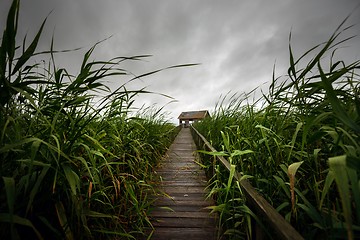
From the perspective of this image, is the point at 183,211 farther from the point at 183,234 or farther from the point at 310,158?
the point at 310,158

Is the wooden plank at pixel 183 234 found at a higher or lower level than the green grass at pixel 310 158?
lower

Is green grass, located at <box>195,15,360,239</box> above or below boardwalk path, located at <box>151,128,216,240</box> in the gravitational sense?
above

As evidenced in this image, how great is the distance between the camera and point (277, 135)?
124 cm

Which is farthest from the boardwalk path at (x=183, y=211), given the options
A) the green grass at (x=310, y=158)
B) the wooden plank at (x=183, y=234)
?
the green grass at (x=310, y=158)

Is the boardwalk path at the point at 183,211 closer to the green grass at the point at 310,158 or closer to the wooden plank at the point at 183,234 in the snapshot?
the wooden plank at the point at 183,234

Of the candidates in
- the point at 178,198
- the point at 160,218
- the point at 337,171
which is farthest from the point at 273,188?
the point at 178,198

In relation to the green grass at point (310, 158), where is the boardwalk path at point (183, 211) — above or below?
below

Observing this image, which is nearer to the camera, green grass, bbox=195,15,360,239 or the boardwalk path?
green grass, bbox=195,15,360,239

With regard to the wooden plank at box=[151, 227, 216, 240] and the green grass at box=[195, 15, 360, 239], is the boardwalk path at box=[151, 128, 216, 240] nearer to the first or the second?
the wooden plank at box=[151, 227, 216, 240]

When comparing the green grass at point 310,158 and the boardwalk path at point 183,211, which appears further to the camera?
the boardwalk path at point 183,211

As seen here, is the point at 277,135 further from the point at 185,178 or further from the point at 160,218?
the point at 185,178

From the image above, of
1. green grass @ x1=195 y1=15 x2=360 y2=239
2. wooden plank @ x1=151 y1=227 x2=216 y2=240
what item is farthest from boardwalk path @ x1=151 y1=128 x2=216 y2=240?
green grass @ x1=195 y1=15 x2=360 y2=239

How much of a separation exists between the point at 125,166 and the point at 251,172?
1.08 m

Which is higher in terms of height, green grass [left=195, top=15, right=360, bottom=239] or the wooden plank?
green grass [left=195, top=15, right=360, bottom=239]
